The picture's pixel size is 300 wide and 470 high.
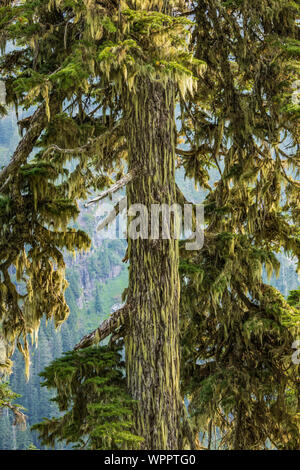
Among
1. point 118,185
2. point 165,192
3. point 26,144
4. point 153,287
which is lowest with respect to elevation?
point 153,287

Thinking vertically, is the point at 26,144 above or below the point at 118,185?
above

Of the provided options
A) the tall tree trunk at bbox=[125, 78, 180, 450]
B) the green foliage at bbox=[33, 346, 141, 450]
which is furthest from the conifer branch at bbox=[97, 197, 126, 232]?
the green foliage at bbox=[33, 346, 141, 450]

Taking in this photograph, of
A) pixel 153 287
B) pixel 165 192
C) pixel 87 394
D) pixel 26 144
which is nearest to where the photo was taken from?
pixel 87 394

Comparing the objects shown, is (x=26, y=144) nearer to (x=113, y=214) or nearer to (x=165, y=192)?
(x=113, y=214)

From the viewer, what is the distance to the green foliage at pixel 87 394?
4.65m

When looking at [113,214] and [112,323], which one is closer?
[113,214]

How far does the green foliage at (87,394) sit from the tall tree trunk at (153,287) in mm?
210

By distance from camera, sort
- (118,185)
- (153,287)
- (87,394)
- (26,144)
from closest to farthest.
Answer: (118,185) → (87,394) → (153,287) → (26,144)

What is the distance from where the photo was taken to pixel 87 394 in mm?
5109

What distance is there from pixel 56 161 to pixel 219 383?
334 centimetres

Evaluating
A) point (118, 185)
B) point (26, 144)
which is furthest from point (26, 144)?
point (118, 185)

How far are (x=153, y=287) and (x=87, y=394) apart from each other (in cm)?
120

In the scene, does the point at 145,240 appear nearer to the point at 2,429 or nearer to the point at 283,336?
the point at 283,336
